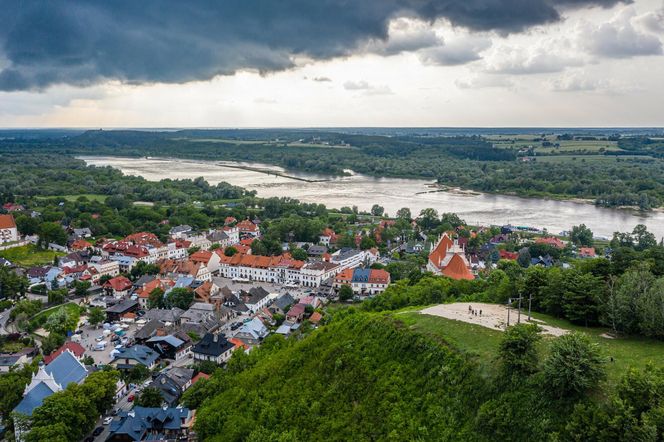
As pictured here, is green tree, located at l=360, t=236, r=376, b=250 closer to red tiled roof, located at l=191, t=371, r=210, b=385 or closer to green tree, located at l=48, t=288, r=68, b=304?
green tree, located at l=48, t=288, r=68, b=304

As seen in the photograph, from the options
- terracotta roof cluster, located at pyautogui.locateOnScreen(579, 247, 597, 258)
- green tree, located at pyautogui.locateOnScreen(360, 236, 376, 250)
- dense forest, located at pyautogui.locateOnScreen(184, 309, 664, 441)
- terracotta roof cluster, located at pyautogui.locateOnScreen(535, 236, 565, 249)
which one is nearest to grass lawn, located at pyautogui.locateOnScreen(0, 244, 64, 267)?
green tree, located at pyautogui.locateOnScreen(360, 236, 376, 250)

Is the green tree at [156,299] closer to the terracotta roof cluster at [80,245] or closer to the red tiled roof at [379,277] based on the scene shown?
the red tiled roof at [379,277]

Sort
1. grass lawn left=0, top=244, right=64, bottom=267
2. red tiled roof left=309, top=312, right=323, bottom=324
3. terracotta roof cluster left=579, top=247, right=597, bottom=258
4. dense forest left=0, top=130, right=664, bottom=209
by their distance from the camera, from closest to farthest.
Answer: red tiled roof left=309, top=312, right=323, bottom=324, grass lawn left=0, top=244, right=64, bottom=267, terracotta roof cluster left=579, top=247, right=597, bottom=258, dense forest left=0, top=130, right=664, bottom=209

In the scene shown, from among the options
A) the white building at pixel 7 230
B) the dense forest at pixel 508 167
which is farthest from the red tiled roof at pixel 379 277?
the dense forest at pixel 508 167

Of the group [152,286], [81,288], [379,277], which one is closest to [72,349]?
[152,286]

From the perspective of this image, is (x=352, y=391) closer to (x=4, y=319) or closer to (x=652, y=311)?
(x=652, y=311)

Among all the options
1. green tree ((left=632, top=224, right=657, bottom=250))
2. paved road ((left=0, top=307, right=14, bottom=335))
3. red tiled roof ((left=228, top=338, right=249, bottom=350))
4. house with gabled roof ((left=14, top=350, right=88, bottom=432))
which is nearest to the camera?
house with gabled roof ((left=14, top=350, right=88, bottom=432))

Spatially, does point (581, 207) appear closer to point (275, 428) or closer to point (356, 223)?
point (356, 223)

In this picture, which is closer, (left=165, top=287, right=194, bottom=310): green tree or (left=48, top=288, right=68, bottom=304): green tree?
(left=165, top=287, right=194, bottom=310): green tree
